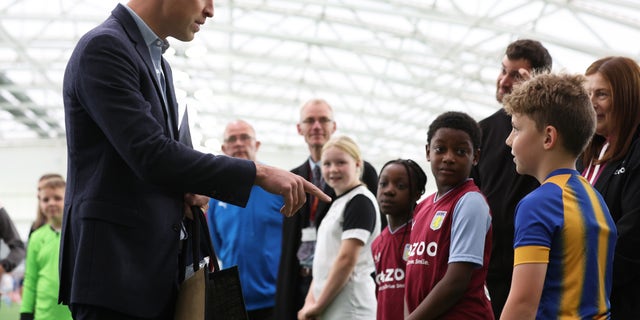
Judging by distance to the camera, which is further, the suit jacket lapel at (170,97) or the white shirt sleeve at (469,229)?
the white shirt sleeve at (469,229)

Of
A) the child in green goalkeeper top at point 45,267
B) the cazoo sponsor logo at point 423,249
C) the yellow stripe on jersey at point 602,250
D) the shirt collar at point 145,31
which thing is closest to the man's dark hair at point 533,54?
the cazoo sponsor logo at point 423,249

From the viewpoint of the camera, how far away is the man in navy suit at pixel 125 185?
74.7 inches

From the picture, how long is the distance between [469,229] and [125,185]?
4.39 feet

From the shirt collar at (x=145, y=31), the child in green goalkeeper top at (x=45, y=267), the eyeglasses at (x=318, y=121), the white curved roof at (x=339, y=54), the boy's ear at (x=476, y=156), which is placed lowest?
the child in green goalkeeper top at (x=45, y=267)

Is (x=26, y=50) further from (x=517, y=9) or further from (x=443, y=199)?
(x=443, y=199)

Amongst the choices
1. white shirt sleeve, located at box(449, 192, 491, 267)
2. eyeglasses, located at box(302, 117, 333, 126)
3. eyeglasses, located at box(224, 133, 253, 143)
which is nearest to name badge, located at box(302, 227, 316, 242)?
eyeglasses, located at box(302, 117, 333, 126)

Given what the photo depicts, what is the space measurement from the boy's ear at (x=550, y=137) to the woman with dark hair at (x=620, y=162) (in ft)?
1.89

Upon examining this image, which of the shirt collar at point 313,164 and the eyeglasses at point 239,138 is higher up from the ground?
the eyeglasses at point 239,138

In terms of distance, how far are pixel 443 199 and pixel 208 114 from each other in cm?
2374

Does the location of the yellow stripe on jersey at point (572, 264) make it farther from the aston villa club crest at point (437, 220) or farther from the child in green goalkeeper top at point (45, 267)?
the child in green goalkeeper top at point (45, 267)

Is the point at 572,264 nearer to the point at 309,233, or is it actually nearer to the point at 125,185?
the point at 125,185

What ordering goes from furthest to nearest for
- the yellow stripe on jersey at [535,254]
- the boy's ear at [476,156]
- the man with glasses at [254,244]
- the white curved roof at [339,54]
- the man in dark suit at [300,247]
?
the white curved roof at [339,54]
the man with glasses at [254,244]
the man in dark suit at [300,247]
the boy's ear at [476,156]
the yellow stripe on jersey at [535,254]

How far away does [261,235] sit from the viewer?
4.82 metres

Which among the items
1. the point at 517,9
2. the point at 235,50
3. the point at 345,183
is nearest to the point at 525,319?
the point at 345,183
